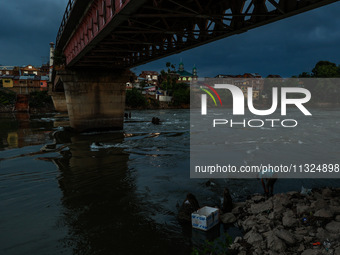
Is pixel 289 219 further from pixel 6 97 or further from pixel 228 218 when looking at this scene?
pixel 6 97

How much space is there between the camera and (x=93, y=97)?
84.1 feet

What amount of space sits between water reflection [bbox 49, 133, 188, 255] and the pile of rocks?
67.9 inches

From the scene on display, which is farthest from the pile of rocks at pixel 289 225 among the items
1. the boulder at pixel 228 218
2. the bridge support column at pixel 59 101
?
the bridge support column at pixel 59 101

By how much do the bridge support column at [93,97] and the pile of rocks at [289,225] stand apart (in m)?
20.7

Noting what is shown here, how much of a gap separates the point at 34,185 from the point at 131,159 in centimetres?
584

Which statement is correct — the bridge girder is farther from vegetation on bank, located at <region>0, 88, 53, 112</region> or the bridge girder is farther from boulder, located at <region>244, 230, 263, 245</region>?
vegetation on bank, located at <region>0, 88, 53, 112</region>

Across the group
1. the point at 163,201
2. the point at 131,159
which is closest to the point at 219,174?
the point at 163,201

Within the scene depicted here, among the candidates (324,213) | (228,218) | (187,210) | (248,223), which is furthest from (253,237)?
(187,210)

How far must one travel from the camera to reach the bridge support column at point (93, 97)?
25.3 metres

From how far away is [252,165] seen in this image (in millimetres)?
14250

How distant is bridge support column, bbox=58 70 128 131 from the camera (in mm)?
25266

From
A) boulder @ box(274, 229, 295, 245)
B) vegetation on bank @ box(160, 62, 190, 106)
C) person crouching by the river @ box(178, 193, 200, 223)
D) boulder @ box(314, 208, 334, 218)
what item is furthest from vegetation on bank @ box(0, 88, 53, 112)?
boulder @ box(314, 208, 334, 218)

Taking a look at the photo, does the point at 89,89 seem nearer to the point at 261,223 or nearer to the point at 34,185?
the point at 34,185

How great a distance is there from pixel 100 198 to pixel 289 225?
6073 mm
